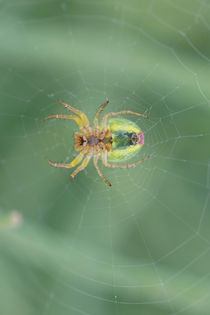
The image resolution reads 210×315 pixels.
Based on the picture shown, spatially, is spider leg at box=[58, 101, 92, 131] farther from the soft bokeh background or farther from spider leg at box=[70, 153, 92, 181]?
spider leg at box=[70, 153, 92, 181]

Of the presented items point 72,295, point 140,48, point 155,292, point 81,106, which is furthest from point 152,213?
point 140,48

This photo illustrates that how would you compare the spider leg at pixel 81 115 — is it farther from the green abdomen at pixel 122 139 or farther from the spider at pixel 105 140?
the green abdomen at pixel 122 139

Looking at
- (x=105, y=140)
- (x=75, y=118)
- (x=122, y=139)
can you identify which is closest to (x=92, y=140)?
(x=105, y=140)

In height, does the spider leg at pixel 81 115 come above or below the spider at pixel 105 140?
above

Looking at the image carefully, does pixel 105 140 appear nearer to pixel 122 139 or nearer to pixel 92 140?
pixel 92 140

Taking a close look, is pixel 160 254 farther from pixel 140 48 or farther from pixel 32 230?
pixel 140 48

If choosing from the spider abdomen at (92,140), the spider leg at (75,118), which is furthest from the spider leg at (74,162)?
the spider leg at (75,118)
